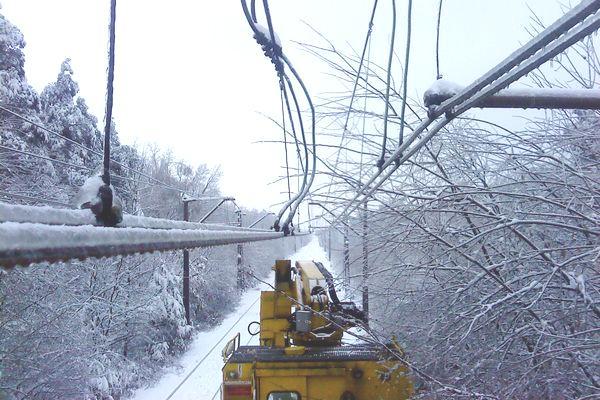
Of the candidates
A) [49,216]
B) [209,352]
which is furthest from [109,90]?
[209,352]

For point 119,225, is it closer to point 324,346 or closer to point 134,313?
point 324,346

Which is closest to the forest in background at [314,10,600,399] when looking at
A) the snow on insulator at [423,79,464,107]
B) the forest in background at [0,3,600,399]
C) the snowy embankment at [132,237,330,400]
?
the forest in background at [0,3,600,399]

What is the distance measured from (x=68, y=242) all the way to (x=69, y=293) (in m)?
12.2

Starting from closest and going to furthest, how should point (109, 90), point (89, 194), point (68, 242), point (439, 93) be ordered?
1. point (68, 242)
2. point (89, 194)
3. point (109, 90)
4. point (439, 93)

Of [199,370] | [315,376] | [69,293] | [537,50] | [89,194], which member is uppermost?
[537,50]

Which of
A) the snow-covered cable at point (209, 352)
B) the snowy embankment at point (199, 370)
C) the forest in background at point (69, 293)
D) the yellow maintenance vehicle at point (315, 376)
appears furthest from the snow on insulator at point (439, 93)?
the snow-covered cable at point (209, 352)

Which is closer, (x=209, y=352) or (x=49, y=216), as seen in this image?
(x=49, y=216)

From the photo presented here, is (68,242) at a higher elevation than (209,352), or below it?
higher

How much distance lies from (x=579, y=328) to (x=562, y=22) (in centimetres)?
420

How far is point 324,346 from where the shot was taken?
709cm

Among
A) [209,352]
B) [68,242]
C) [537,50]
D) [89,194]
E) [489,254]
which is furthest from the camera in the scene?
[209,352]

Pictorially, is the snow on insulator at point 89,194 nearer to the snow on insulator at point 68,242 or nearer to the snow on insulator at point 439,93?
the snow on insulator at point 68,242

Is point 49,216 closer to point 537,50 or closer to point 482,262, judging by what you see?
point 537,50

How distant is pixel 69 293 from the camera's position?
1152 cm
